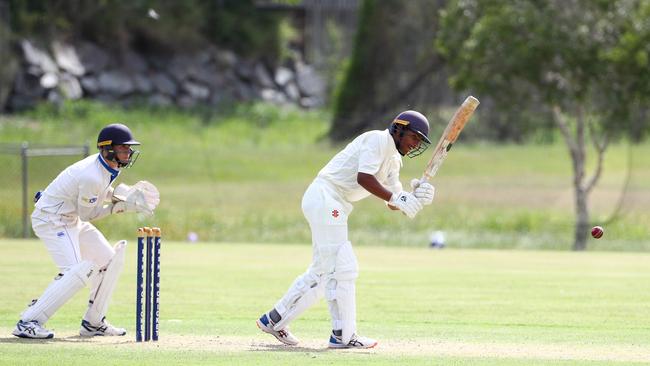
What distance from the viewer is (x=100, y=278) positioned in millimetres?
9961

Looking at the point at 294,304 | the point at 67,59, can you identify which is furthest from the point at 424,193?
the point at 67,59

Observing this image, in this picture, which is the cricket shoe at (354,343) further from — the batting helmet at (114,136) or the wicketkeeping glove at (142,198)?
the batting helmet at (114,136)

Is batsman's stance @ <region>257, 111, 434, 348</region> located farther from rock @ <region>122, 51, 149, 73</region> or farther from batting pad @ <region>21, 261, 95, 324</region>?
rock @ <region>122, 51, 149, 73</region>

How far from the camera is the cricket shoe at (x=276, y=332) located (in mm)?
9547

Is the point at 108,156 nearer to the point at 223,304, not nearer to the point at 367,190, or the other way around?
the point at 367,190

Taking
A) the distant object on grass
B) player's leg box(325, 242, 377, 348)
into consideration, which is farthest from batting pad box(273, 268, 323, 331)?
the distant object on grass

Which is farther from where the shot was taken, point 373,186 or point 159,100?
point 159,100

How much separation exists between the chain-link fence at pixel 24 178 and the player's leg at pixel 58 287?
1141cm

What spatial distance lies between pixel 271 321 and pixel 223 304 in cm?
322

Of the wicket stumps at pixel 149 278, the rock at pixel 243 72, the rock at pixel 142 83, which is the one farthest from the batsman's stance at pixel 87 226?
the rock at pixel 243 72

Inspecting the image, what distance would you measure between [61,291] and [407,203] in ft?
8.77

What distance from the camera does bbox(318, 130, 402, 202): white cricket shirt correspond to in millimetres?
9250

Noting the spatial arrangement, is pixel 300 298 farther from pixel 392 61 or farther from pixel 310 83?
pixel 310 83

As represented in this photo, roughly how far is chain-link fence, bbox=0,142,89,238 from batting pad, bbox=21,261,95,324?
11.6 m
